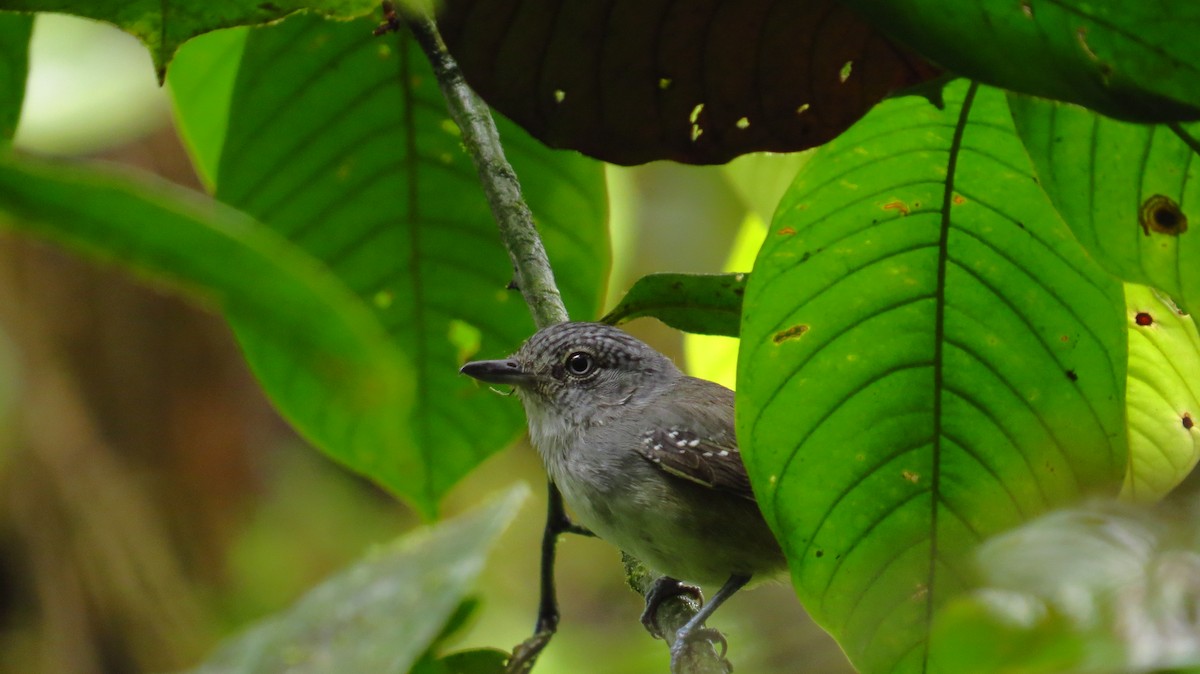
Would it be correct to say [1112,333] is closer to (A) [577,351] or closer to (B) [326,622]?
(B) [326,622]

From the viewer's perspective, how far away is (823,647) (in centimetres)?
739

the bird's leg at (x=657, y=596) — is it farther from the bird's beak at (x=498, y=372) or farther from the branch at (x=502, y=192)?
the bird's beak at (x=498, y=372)

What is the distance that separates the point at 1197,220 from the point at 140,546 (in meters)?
8.31

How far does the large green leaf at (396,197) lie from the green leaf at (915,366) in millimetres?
779

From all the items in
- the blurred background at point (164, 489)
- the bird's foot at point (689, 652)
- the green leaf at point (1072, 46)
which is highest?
the green leaf at point (1072, 46)

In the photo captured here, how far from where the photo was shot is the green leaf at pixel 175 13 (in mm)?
1537

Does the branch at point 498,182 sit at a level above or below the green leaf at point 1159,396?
above

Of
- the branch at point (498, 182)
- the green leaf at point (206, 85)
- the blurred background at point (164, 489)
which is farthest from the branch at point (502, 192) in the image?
the blurred background at point (164, 489)

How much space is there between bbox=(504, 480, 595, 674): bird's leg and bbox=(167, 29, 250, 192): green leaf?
1.05 meters

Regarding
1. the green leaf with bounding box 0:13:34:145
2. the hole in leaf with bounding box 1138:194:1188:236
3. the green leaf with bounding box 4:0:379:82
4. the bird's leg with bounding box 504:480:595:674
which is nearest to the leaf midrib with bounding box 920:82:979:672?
the hole in leaf with bounding box 1138:194:1188:236

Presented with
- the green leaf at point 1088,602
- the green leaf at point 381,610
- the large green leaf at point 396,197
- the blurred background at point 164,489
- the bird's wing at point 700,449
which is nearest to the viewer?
the green leaf at point 1088,602

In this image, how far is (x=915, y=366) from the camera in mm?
1890

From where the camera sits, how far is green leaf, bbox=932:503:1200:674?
0.65 meters

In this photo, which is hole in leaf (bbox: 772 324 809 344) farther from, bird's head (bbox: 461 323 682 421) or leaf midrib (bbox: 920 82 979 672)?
bird's head (bbox: 461 323 682 421)
